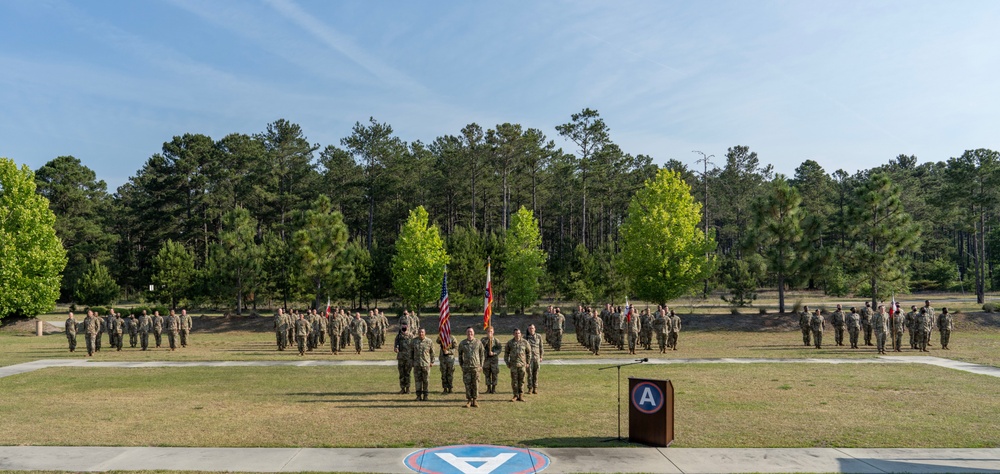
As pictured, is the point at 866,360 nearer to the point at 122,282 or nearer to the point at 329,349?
the point at 329,349

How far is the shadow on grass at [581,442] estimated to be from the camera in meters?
11.8

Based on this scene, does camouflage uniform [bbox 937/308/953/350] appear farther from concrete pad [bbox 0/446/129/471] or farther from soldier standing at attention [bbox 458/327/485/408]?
concrete pad [bbox 0/446/129/471]

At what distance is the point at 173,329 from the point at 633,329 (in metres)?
20.2

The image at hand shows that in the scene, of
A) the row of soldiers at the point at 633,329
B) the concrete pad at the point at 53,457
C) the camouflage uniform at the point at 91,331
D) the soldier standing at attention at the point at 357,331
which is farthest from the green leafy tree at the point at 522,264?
the concrete pad at the point at 53,457

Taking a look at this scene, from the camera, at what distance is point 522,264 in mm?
47594

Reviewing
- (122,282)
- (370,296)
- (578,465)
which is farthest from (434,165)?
(578,465)

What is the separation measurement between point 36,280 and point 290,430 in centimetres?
3918

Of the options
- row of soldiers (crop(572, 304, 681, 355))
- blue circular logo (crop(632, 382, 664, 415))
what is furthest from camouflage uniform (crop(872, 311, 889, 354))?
blue circular logo (crop(632, 382, 664, 415))

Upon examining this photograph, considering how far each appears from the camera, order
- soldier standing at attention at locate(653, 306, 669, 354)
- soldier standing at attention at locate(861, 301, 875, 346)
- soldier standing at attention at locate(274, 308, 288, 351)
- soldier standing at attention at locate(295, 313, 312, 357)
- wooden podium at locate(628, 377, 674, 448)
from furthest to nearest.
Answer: soldier standing at attention at locate(274, 308, 288, 351), soldier standing at attention at locate(861, 301, 875, 346), soldier standing at attention at locate(653, 306, 669, 354), soldier standing at attention at locate(295, 313, 312, 357), wooden podium at locate(628, 377, 674, 448)

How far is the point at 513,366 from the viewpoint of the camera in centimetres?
1670

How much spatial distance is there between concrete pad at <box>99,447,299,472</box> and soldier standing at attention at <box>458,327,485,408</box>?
5.18m

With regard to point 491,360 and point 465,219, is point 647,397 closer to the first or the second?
point 491,360

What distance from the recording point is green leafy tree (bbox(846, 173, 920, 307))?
41250 mm

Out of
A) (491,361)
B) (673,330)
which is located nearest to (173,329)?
(491,361)
